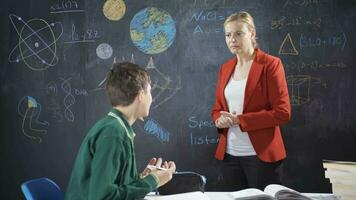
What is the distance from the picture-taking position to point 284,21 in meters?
3.53

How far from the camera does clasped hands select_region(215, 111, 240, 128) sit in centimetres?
264

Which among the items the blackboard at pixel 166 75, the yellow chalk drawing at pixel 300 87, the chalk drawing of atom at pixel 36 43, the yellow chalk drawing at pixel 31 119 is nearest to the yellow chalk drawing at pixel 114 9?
the blackboard at pixel 166 75

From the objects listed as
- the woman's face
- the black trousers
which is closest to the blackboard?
the woman's face

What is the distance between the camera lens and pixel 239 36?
8.98ft

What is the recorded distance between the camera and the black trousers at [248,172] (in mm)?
2650

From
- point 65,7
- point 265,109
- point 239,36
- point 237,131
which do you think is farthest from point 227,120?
point 65,7

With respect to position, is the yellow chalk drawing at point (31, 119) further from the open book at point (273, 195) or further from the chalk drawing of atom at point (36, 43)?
the open book at point (273, 195)

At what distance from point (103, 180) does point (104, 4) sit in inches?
97.7

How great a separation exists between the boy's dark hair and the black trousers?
1.08m

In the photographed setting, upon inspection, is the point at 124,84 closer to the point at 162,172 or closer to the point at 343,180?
the point at 162,172

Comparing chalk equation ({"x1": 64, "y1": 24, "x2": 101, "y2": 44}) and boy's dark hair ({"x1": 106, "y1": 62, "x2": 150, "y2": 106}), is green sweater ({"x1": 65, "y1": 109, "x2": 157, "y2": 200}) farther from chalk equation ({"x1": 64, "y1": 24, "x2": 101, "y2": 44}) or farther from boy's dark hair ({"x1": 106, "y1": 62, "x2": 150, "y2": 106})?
chalk equation ({"x1": 64, "y1": 24, "x2": 101, "y2": 44})

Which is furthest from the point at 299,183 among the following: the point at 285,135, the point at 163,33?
the point at 163,33

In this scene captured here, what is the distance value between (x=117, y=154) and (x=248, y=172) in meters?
1.27

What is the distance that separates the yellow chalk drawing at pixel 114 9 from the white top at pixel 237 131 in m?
1.38
